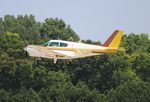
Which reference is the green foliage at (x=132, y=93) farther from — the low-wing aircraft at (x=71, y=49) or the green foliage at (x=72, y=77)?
the low-wing aircraft at (x=71, y=49)

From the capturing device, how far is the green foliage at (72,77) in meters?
139

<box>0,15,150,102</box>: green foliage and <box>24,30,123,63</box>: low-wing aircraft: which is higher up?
<box>24,30,123,63</box>: low-wing aircraft

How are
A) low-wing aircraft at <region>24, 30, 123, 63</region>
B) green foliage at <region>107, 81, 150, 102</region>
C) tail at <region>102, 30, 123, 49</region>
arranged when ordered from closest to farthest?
low-wing aircraft at <region>24, 30, 123, 63</region> → tail at <region>102, 30, 123, 49</region> → green foliage at <region>107, 81, 150, 102</region>

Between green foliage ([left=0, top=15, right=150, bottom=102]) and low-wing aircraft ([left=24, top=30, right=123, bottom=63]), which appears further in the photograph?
green foliage ([left=0, top=15, right=150, bottom=102])

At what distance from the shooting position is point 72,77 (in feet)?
516

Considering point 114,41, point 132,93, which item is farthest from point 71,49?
point 132,93

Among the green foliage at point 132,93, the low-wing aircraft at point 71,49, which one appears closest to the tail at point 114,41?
the low-wing aircraft at point 71,49

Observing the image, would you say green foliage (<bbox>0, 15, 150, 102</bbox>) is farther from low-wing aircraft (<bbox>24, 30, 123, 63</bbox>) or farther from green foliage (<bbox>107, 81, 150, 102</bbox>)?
low-wing aircraft (<bbox>24, 30, 123, 63</bbox>)

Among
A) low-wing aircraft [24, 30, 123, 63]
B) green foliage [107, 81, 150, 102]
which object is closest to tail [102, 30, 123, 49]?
low-wing aircraft [24, 30, 123, 63]

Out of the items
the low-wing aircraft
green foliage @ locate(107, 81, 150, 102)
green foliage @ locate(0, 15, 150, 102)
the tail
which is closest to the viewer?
the low-wing aircraft

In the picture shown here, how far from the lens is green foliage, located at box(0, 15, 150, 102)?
139000 mm

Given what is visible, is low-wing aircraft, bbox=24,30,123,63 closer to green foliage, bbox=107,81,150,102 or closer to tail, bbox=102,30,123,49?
tail, bbox=102,30,123,49

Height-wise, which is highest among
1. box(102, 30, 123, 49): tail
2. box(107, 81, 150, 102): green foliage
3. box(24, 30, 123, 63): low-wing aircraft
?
box(102, 30, 123, 49): tail

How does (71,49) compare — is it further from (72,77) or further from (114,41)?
(72,77)
